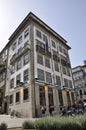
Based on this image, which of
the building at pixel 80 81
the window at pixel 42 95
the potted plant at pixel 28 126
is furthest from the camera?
the building at pixel 80 81

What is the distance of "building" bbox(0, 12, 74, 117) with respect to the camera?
22000mm

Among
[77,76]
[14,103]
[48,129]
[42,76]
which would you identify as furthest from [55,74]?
[77,76]

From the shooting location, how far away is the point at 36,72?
75.0 ft

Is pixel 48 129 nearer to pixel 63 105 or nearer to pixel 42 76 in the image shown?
pixel 42 76

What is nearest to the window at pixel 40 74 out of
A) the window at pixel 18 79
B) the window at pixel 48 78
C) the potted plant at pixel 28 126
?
the window at pixel 48 78

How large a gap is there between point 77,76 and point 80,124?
4734 centimetres

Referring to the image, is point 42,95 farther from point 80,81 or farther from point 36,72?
point 80,81

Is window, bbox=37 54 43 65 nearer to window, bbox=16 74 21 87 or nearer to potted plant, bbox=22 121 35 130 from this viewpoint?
window, bbox=16 74 21 87

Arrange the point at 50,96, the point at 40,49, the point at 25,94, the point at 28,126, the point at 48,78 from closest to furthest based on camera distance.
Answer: the point at 28,126 → the point at 25,94 → the point at 50,96 → the point at 48,78 → the point at 40,49

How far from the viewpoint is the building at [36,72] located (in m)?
22.0

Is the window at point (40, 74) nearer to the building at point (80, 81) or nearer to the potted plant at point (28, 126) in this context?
the potted plant at point (28, 126)

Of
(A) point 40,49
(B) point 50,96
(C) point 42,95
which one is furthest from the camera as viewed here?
(A) point 40,49

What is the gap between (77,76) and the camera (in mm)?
52906

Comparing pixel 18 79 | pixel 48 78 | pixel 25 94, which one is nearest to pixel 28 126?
pixel 25 94
